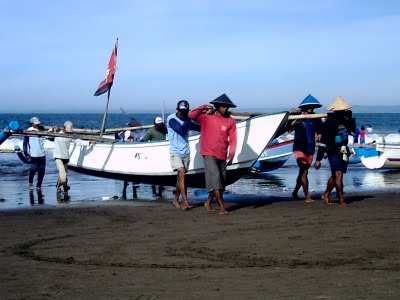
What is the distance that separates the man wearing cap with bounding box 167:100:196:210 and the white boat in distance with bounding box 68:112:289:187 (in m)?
1.25

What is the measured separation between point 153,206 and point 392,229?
180 inches

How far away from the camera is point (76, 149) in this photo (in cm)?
1591

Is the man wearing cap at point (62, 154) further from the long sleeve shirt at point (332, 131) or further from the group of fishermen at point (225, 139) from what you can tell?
the long sleeve shirt at point (332, 131)

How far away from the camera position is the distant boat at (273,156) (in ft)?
64.2

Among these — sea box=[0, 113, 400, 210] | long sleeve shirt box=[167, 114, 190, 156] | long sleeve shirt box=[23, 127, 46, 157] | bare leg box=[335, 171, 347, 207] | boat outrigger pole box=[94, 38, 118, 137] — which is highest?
boat outrigger pole box=[94, 38, 118, 137]

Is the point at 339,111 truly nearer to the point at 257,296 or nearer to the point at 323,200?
the point at 323,200

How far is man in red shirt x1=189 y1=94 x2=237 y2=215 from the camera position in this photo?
1034 cm

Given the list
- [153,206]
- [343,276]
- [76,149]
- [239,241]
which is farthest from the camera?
[76,149]

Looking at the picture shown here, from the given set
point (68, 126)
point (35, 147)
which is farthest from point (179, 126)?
point (35, 147)

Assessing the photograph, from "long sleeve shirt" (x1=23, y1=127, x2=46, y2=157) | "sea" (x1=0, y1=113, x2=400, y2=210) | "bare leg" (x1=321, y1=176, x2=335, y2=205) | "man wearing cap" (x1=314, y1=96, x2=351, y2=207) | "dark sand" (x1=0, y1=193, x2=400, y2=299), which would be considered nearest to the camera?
"dark sand" (x1=0, y1=193, x2=400, y2=299)

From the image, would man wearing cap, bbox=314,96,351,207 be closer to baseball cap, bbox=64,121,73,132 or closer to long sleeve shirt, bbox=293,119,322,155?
long sleeve shirt, bbox=293,119,322,155

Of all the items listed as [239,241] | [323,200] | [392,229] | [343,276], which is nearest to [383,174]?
[323,200]

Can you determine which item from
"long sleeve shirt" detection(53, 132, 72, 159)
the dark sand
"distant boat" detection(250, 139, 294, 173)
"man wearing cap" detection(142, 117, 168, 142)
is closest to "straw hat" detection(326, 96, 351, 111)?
the dark sand

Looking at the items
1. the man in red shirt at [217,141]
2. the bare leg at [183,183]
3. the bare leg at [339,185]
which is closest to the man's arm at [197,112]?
the man in red shirt at [217,141]
